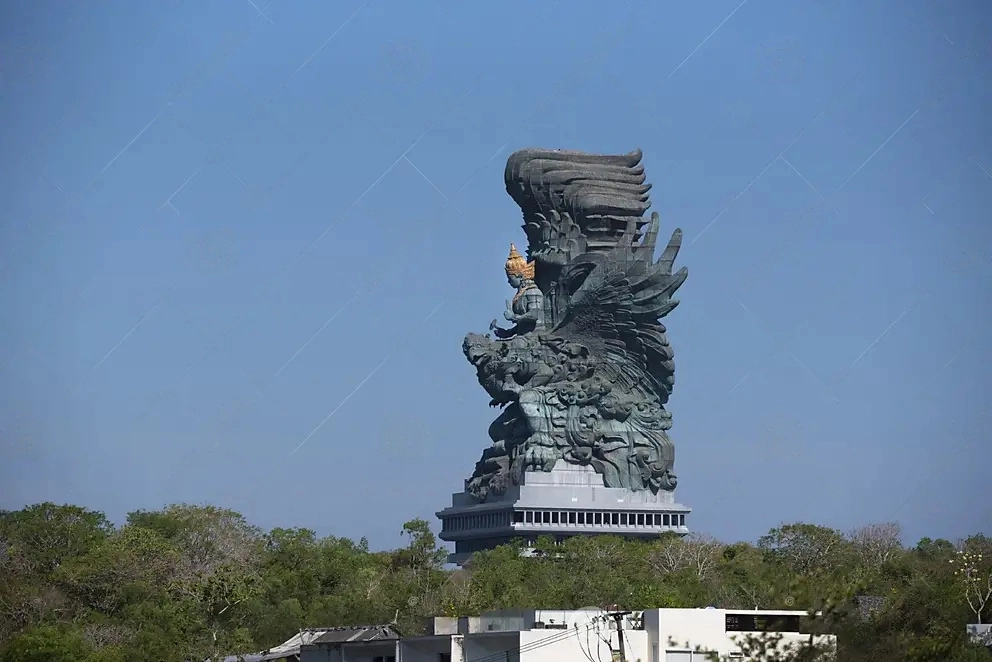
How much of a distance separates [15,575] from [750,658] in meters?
69.7

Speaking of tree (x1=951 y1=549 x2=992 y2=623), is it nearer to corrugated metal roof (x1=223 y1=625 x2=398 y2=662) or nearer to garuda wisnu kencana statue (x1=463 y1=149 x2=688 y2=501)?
corrugated metal roof (x1=223 y1=625 x2=398 y2=662)

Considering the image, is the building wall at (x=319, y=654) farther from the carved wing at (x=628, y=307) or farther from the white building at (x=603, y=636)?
the carved wing at (x=628, y=307)

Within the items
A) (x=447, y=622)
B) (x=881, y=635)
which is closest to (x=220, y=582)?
(x=447, y=622)

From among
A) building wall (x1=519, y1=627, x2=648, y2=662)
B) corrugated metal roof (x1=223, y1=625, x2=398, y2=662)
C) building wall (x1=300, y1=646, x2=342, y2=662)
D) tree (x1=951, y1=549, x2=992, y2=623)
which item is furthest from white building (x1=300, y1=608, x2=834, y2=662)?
tree (x1=951, y1=549, x2=992, y2=623)

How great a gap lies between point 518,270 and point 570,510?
18.9 m

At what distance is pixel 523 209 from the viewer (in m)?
171

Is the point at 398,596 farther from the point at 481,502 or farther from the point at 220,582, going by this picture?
the point at 481,502

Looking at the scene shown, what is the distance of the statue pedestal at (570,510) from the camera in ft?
551

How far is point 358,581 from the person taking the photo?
13188cm

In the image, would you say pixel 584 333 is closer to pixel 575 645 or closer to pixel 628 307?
pixel 628 307

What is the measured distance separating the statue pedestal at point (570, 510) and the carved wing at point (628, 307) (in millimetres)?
8235

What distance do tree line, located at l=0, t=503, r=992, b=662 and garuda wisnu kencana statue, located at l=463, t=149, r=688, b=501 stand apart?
972 centimetres

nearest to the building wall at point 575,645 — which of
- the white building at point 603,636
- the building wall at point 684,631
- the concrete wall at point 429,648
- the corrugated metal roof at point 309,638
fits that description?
the white building at point 603,636

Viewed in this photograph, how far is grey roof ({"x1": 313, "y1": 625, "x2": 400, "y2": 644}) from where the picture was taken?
81219 mm
